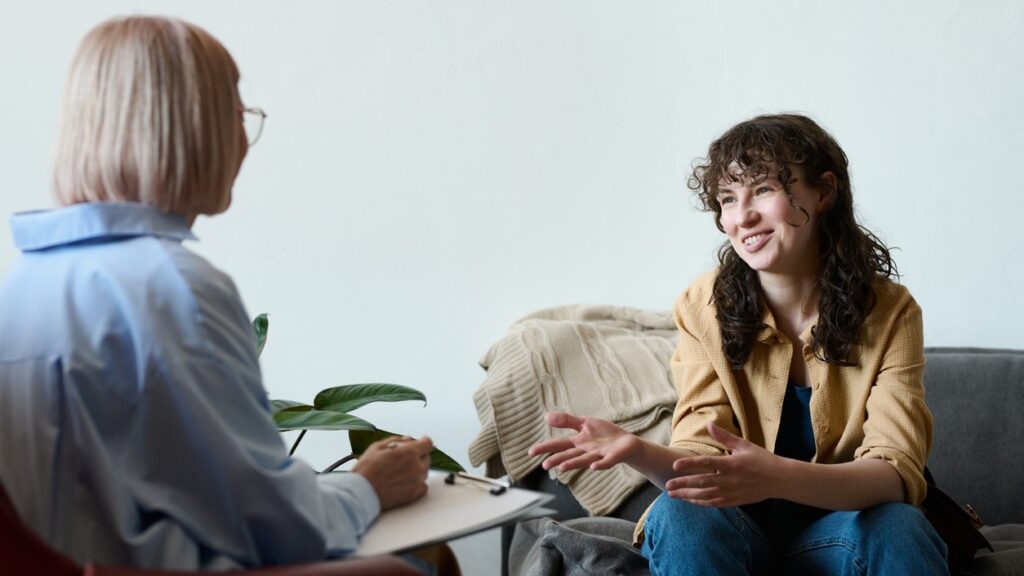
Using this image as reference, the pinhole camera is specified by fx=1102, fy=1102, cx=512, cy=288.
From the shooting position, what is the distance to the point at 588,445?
1572 millimetres

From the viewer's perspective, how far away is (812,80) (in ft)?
9.08

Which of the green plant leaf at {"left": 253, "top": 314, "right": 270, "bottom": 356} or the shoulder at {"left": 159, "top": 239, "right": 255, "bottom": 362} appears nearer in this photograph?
the shoulder at {"left": 159, "top": 239, "right": 255, "bottom": 362}

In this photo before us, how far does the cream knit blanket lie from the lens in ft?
7.75

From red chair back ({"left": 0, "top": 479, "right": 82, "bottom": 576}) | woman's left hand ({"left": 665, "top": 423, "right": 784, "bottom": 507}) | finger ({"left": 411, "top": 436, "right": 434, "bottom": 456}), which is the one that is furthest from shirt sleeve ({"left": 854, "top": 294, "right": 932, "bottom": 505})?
red chair back ({"left": 0, "top": 479, "right": 82, "bottom": 576})

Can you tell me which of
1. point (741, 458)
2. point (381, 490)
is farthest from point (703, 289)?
point (381, 490)

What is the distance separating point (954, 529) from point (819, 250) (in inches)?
19.7

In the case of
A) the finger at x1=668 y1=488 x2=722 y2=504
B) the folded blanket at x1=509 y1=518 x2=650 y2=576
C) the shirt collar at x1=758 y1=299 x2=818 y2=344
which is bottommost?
the folded blanket at x1=509 y1=518 x2=650 y2=576

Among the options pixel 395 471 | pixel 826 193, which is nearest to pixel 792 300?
pixel 826 193

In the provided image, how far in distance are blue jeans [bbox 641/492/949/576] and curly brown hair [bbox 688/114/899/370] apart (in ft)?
0.94

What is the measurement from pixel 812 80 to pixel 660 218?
514mm

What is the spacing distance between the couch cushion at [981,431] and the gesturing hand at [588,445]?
1080 mm

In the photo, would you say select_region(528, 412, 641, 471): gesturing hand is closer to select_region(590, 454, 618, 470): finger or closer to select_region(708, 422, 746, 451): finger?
select_region(590, 454, 618, 470): finger

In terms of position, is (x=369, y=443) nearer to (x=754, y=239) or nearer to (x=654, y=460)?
(x=654, y=460)

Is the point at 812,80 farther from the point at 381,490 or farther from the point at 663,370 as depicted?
the point at 381,490
